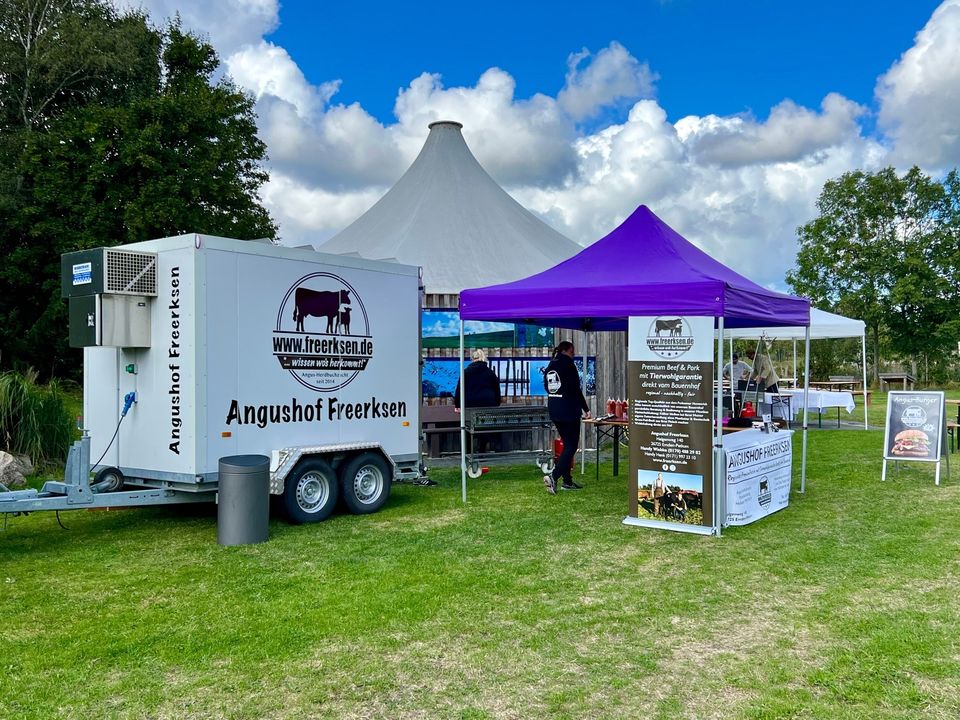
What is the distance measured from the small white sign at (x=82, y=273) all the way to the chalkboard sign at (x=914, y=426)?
346 inches

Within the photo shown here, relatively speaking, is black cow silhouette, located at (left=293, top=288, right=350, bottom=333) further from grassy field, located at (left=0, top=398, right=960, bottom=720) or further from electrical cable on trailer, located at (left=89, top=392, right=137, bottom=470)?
grassy field, located at (left=0, top=398, right=960, bottom=720)

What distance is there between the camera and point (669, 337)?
746cm

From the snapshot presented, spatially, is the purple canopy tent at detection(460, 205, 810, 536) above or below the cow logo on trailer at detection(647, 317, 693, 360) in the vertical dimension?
above

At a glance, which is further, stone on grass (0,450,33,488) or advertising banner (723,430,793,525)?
stone on grass (0,450,33,488)

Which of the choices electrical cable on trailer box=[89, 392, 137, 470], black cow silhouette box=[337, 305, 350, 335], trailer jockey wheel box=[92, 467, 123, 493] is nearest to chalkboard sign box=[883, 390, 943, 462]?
black cow silhouette box=[337, 305, 350, 335]

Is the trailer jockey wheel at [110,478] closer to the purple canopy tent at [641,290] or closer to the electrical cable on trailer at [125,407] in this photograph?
the electrical cable on trailer at [125,407]

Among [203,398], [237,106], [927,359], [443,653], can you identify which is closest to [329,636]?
[443,653]

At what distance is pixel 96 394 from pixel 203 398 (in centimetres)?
156

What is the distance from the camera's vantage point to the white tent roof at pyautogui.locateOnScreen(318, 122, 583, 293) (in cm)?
1495

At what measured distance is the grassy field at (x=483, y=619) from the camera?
3.80 m

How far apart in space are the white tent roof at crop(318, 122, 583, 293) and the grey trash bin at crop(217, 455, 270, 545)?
7.73 meters

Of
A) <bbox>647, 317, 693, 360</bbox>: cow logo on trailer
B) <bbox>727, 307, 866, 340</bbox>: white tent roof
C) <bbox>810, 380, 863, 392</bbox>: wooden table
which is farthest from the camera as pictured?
<bbox>810, 380, 863, 392</bbox>: wooden table

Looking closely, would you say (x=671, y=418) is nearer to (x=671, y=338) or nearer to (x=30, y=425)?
(x=671, y=338)

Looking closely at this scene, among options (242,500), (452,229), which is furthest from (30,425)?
(452,229)
